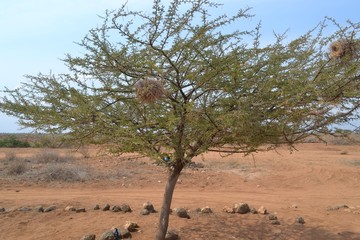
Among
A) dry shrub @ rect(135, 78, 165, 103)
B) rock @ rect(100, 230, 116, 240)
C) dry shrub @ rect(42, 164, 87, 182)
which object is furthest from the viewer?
dry shrub @ rect(42, 164, 87, 182)

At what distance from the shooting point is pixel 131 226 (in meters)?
8.67

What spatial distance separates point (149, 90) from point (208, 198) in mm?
8632

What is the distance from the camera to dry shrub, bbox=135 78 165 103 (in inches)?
193

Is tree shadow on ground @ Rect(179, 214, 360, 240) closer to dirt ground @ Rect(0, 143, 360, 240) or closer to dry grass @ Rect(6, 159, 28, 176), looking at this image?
dirt ground @ Rect(0, 143, 360, 240)

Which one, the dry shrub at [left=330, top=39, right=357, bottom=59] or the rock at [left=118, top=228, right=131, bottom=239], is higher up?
the dry shrub at [left=330, top=39, right=357, bottom=59]

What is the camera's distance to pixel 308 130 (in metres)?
5.43

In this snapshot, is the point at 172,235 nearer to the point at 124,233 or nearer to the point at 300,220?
the point at 124,233

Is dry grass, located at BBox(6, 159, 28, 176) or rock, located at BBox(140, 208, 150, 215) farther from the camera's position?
dry grass, located at BBox(6, 159, 28, 176)

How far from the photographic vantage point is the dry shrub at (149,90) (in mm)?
4914

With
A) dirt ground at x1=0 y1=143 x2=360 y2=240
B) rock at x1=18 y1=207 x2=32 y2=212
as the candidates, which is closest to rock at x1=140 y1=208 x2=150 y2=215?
dirt ground at x1=0 y1=143 x2=360 y2=240

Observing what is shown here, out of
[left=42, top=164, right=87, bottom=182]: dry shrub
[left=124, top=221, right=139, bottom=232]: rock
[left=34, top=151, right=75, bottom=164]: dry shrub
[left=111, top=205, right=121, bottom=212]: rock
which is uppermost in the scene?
[left=34, top=151, right=75, bottom=164]: dry shrub

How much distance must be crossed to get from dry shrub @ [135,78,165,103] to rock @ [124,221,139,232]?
4381 mm

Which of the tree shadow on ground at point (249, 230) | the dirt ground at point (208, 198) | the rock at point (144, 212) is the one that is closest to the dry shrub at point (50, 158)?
the dirt ground at point (208, 198)

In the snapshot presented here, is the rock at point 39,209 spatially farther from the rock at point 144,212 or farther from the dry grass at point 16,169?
the dry grass at point 16,169
